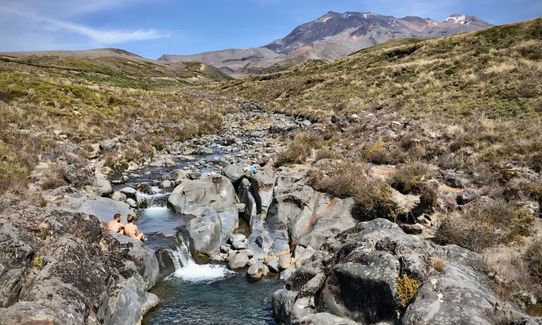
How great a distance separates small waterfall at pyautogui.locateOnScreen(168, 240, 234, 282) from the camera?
17078 millimetres

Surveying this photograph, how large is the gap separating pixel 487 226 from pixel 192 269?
1183 cm

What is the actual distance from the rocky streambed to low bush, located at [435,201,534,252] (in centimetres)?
213

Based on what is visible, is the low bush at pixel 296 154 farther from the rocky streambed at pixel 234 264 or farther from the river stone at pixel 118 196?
the river stone at pixel 118 196

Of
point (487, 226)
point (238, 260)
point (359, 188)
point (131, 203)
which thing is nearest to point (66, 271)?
point (238, 260)

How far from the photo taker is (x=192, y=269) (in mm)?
17922

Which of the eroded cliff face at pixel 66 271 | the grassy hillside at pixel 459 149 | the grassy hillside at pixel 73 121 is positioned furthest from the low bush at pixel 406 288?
the grassy hillside at pixel 73 121

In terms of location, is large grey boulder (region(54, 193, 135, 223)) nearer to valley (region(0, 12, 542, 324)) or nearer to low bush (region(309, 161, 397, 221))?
valley (region(0, 12, 542, 324))

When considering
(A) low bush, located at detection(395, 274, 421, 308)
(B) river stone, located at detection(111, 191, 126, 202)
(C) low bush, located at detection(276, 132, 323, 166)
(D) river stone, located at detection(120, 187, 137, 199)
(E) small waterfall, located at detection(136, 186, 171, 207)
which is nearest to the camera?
(A) low bush, located at detection(395, 274, 421, 308)

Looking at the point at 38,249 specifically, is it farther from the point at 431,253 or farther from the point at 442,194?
the point at 442,194

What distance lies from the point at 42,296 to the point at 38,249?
1.96 meters

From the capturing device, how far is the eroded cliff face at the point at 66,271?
32.6 ft

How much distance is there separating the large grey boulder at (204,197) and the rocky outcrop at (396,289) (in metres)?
10.0

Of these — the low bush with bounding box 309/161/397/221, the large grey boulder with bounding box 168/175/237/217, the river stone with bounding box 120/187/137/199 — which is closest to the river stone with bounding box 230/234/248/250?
the large grey boulder with bounding box 168/175/237/217

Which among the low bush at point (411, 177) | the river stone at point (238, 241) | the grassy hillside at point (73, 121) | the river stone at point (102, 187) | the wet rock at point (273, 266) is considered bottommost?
the wet rock at point (273, 266)
